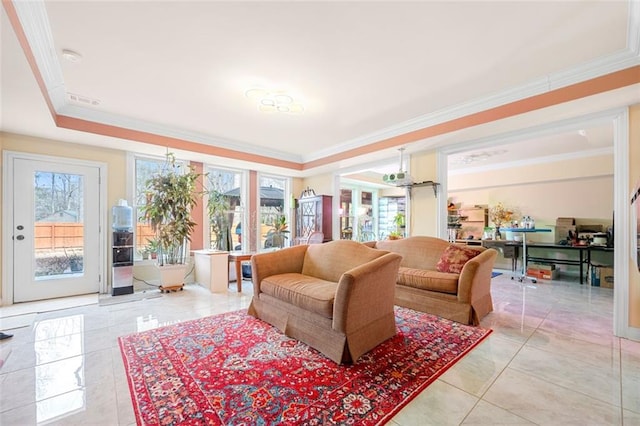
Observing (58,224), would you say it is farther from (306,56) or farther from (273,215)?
(306,56)

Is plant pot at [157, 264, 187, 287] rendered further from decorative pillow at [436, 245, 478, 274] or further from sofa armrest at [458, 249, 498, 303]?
sofa armrest at [458, 249, 498, 303]

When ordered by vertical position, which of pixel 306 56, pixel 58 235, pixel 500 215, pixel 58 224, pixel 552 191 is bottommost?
pixel 58 235

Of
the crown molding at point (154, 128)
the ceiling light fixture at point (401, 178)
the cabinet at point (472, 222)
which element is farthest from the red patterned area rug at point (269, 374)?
the cabinet at point (472, 222)

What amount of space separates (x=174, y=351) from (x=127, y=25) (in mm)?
2663

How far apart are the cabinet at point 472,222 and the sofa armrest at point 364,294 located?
19.5 feet

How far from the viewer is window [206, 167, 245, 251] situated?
5.60 m

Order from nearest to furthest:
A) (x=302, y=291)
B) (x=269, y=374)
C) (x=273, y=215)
Result: (x=269, y=374)
(x=302, y=291)
(x=273, y=215)

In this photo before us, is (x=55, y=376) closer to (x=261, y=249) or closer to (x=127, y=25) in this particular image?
A: (x=127, y=25)

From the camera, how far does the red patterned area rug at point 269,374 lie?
1.57 m

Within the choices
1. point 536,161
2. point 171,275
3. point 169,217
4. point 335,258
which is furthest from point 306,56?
point 536,161

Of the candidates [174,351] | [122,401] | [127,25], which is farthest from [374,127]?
[122,401]

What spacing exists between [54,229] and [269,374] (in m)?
4.26

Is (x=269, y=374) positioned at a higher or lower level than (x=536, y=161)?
lower

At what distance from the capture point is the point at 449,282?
118 inches
